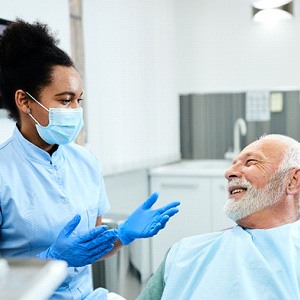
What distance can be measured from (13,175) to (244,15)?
9.58ft

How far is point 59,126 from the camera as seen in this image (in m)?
1.51

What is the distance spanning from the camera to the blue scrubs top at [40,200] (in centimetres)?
143

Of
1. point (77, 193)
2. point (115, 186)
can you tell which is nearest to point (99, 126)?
point (115, 186)

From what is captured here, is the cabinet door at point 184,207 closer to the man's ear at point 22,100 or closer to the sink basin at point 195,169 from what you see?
the sink basin at point 195,169

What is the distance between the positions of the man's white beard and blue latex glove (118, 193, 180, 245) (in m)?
0.19

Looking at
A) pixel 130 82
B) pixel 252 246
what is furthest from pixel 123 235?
pixel 130 82

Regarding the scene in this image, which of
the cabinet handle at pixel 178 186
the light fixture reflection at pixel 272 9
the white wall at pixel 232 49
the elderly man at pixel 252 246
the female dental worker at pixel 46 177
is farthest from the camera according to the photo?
the white wall at pixel 232 49

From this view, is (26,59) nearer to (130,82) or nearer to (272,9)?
(130,82)

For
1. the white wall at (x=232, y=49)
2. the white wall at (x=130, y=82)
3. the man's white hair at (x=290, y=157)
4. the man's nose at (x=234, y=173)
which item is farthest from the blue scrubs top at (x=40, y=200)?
the white wall at (x=232, y=49)

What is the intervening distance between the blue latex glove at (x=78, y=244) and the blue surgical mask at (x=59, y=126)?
1.06ft

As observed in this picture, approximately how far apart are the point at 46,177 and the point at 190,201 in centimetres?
206

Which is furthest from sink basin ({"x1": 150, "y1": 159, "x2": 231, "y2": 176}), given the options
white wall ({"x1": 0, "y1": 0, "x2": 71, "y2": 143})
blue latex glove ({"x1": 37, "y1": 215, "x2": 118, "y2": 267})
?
blue latex glove ({"x1": 37, "y1": 215, "x2": 118, "y2": 267})

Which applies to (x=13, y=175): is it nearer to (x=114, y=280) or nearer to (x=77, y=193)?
(x=77, y=193)

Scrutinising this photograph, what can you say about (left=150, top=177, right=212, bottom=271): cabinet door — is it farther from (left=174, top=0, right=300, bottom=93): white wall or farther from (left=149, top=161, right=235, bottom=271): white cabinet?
(left=174, top=0, right=300, bottom=93): white wall
